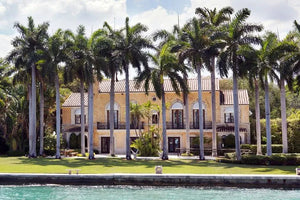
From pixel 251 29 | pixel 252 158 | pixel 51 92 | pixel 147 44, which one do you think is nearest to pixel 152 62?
pixel 147 44

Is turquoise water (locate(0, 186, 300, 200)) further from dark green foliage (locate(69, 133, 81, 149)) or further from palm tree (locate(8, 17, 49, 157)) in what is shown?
dark green foliage (locate(69, 133, 81, 149))

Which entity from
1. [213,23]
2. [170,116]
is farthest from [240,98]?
[213,23]

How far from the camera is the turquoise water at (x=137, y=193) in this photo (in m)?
19.3

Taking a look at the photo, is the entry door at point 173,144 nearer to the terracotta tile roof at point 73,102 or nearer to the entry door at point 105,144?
the entry door at point 105,144

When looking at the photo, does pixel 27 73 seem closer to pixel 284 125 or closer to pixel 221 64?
pixel 221 64

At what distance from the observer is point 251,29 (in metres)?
31.8

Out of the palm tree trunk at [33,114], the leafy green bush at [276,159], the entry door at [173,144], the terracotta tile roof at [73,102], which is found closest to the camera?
the leafy green bush at [276,159]

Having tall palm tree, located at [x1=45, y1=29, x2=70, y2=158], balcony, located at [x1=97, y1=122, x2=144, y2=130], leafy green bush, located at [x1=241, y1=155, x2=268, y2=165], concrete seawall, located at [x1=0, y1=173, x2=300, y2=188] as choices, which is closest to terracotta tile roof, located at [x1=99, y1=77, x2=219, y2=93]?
balcony, located at [x1=97, y1=122, x2=144, y2=130]

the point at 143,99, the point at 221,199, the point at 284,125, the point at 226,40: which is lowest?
the point at 221,199

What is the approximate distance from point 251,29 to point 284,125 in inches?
327

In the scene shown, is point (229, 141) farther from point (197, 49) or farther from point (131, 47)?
point (131, 47)

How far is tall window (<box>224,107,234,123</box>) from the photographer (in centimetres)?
4288

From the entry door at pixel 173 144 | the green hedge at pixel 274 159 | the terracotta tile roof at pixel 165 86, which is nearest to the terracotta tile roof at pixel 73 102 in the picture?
the terracotta tile roof at pixel 165 86

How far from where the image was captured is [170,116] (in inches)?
1750
